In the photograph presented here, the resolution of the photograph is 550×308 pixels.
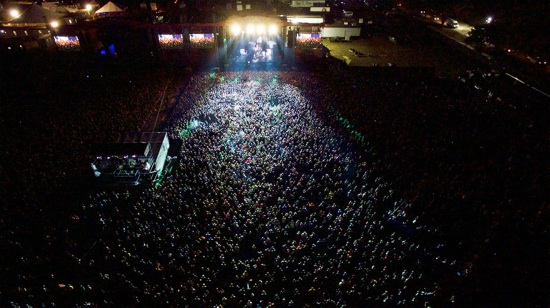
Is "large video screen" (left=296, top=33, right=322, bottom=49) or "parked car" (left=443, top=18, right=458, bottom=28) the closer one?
"large video screen" (left=296, top=33, right=322, bottom=49)

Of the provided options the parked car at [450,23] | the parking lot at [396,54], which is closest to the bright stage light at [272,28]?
the parking lot at [396,54]

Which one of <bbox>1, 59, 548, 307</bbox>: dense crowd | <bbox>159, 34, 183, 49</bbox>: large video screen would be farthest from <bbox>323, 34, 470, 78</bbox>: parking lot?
<bbox>159, 34, 183, 49</bbox>: large video screen

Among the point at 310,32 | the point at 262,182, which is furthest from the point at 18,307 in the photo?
the point at 310,32

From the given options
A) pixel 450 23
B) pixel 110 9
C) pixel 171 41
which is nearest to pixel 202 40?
pixel 171 41

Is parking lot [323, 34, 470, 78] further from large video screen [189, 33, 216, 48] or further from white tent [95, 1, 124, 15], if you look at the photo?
white tent [95, 1, 124, 15]

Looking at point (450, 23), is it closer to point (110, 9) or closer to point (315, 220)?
point (315, 220)

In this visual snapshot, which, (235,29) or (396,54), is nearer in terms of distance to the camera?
(235,29)

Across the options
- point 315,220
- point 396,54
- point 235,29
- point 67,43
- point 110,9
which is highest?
point 110,9

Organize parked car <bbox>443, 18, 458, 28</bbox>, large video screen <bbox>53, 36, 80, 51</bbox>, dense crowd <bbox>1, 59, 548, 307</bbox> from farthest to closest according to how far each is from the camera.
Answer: parked car <bbox>443, 18, 458, 28</bbox>, large video screen <bbox>53, 36, 80, 51</bbox>, dense crowd <bbox>1, 59, 548, 307</bbox>
